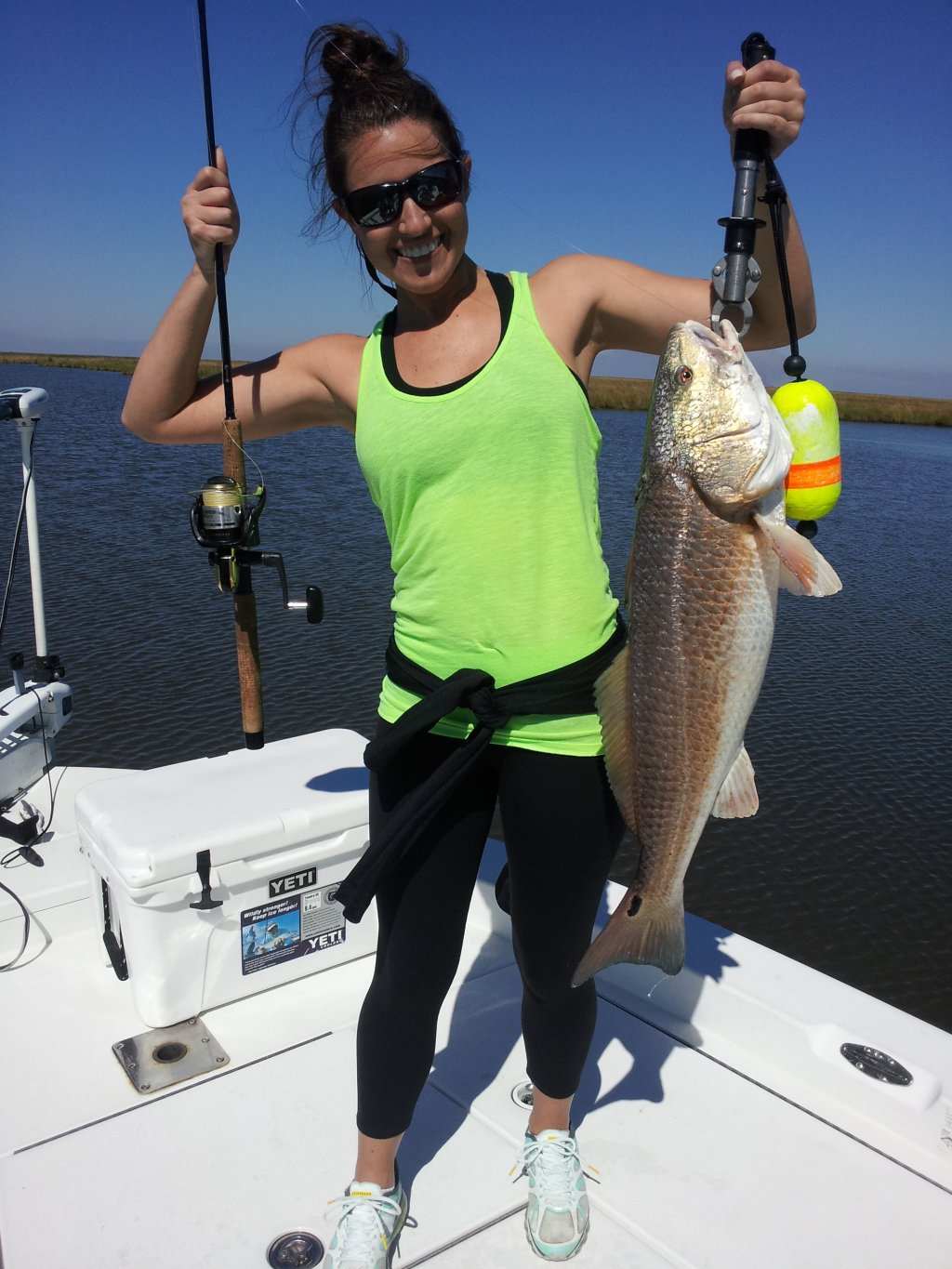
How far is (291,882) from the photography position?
114 inches

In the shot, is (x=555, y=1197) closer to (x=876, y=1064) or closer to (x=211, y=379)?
(x=876, y=1064)

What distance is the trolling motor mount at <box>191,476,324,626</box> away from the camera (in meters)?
2.65

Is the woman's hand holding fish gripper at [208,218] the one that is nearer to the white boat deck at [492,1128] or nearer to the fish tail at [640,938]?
the fish tail at [640,938]

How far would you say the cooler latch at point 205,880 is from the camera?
103 inches

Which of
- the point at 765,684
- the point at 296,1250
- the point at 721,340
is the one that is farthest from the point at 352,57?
the point at 765,684

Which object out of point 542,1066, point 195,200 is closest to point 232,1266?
point 542,1066

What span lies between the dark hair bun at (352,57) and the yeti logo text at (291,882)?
2094 millimetres

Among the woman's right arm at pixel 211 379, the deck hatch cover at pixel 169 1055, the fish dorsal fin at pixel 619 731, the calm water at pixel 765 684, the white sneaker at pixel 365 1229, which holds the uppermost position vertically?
the woman's right arm at pixel 211 379

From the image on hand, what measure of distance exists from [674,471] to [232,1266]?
1.94 meters

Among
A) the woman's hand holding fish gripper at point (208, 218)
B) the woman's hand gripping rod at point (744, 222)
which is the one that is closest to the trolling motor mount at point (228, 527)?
the woman's hand holding fish gripper at point (208, 218)

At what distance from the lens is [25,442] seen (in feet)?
11.0

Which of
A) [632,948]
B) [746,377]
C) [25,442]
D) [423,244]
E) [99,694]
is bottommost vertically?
[99,694]

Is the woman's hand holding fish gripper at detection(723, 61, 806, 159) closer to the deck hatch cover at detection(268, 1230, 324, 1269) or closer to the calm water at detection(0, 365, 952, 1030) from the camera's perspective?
the deck hatch cover at detection(268, 1230, 324, 1269)

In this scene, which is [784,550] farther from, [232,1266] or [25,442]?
[25,442]
